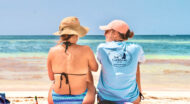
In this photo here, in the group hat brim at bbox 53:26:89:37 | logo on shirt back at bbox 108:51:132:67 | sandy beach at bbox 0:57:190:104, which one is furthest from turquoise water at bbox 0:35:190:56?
logo on shirt back at bbox 108:51:132:67

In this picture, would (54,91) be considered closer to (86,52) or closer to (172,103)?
(86,52)

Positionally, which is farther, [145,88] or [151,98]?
[145,88]

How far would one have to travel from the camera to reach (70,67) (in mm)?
2068

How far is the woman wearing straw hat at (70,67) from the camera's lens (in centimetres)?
207

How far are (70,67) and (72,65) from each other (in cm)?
3

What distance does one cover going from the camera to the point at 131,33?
230 centimetres

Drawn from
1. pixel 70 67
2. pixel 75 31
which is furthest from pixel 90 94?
pixel 75 31

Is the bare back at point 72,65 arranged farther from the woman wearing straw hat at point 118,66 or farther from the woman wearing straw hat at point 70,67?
the woman wearing straw hat at point 118,66

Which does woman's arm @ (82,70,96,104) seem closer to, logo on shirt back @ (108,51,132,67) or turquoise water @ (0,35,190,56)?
logo on shirt back @ (108,51,132,67)

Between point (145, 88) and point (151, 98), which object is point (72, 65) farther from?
point (145, 88)

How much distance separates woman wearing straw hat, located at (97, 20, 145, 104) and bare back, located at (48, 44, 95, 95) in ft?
0.55

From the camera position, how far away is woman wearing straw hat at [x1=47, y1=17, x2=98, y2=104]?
2.07 meters

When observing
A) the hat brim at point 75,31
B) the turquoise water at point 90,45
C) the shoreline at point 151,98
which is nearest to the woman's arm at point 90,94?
the hat brim at point 75,31

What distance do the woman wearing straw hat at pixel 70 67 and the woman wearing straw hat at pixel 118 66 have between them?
0.43 ft
